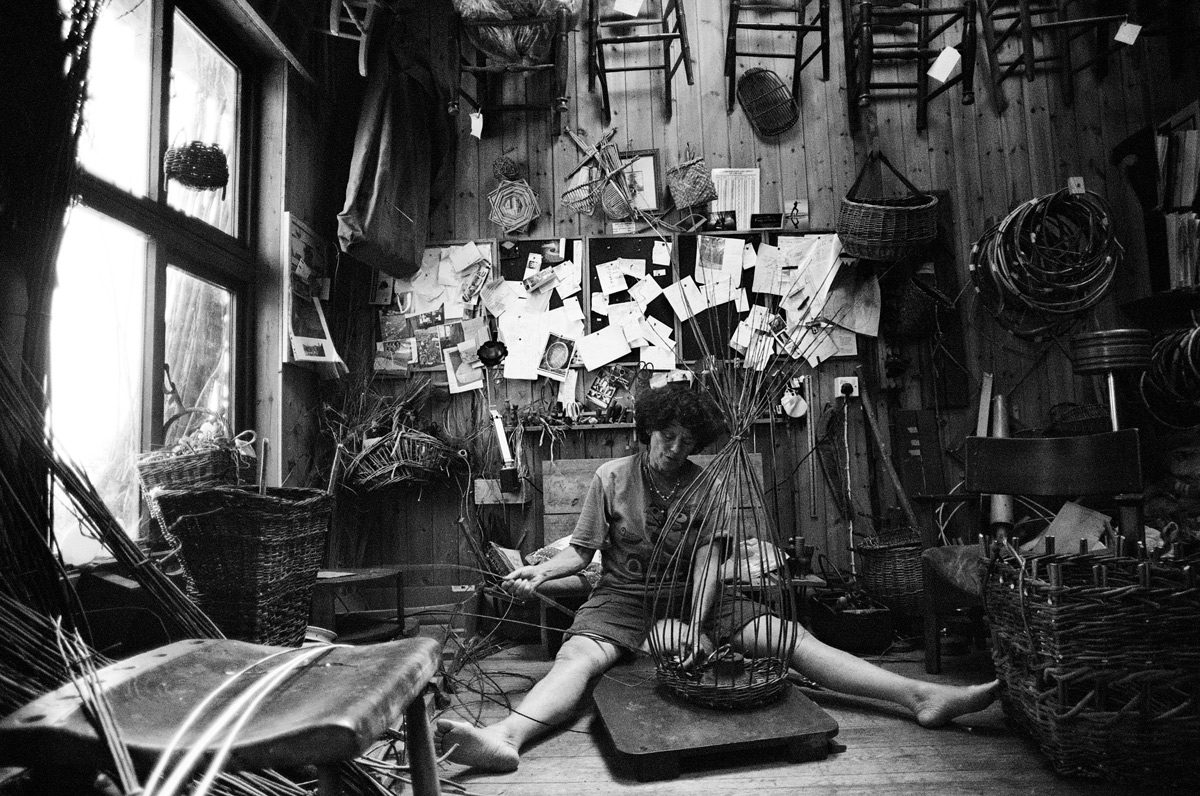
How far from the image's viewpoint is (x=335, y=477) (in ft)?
→ 13.0

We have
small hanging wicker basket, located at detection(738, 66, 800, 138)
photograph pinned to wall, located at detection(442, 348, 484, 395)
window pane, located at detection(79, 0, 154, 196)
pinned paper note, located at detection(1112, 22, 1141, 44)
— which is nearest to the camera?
window pane, located at detection(79, 0, 154, 196)

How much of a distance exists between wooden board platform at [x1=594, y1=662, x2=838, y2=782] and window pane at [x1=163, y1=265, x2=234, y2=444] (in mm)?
1927

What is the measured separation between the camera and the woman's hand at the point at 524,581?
2295 mm

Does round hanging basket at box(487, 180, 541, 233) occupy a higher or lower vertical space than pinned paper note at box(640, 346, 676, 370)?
higher

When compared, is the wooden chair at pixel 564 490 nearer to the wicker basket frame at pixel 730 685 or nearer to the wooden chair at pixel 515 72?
the wicker basket frame at pixel 730 685

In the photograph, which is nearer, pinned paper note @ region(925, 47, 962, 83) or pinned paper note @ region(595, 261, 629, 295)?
pinned paper note @ region(925, 47, 962, 83)

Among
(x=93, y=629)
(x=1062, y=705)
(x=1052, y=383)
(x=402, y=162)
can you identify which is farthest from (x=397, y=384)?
(x=1052, y=383)

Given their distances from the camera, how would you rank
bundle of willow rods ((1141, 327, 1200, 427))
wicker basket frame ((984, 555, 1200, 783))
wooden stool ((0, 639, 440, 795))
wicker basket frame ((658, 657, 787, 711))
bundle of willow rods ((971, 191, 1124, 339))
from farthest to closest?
bundle of willow rods ((971, 191, 1124, 339)), bundle of willow rods ((1141, 327, 1200, 427)), wicker basket frame ((658, 657, 787, 711)), wicker basket frame ((984, 555, 1200, 783)), wooden stool ((0, 639, 440, 795))

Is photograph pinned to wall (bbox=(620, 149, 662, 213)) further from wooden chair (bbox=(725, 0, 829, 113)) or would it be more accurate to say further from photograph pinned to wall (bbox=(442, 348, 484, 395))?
photograph pinned to wall (bbox=(442, 348, 484, 395))

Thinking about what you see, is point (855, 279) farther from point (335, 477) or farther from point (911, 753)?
point (335, 477)

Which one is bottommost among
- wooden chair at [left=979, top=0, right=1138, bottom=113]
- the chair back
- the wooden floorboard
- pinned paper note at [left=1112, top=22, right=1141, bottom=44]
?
the wooden floorboard

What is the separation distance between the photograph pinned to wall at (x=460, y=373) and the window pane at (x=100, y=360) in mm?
1685

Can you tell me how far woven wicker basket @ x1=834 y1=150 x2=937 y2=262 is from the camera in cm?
383

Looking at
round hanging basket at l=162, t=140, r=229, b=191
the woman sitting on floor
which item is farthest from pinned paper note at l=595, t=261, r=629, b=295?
round hanging basket at l=162, t=140, r=229, b=191
